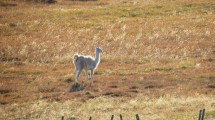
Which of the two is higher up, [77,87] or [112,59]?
[112,59]

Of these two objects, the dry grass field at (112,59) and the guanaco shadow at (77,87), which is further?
the guanaco shadow at (77,87)

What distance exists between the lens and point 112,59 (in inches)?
1649

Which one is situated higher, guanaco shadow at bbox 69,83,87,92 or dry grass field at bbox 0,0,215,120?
dry grass field at bbox 0,0,215,120

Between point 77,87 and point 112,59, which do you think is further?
point 112,59

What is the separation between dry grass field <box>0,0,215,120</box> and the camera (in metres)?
26.3

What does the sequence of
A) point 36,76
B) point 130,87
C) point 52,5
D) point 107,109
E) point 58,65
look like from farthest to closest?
point 52,5 < point 58,65 < point 36,76 < point 130,87 < point 107,109

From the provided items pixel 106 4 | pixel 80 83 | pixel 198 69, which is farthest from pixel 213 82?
pixel 106 4

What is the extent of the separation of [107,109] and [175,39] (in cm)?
2676

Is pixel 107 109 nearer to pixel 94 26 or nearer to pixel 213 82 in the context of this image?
pixel 213 82

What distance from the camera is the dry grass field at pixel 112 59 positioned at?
1036 inches

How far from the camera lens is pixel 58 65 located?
40406 millimetres

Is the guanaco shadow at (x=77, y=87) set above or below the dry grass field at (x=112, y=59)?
below

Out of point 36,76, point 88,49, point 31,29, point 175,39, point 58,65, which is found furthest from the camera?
point 31,29

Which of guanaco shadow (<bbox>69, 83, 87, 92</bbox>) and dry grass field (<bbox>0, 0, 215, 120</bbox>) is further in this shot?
guanaco shadow (<bbox>69, 83, 87, 92</bbox>)
